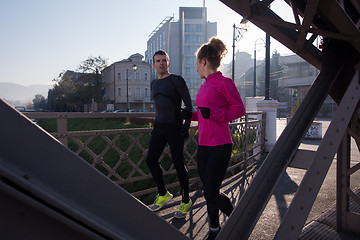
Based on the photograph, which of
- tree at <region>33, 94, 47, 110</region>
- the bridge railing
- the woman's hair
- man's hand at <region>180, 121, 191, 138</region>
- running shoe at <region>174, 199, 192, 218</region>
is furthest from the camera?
tree at <region>33, 94, 47, 110</region>

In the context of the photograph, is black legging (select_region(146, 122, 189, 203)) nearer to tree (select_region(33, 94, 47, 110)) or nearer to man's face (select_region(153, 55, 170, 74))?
man's face (select_region(153, 55, 170, 74))

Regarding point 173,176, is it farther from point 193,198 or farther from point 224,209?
point 224,209

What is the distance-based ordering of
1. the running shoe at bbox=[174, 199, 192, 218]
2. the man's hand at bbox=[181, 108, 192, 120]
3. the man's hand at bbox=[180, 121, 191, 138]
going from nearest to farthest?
the man's hand at bbox=[181, 108, 192, 120], the man's hand at bbox=[180, 121, 191, 138], the running shoe at bbox=[174, 199, 192, 218]

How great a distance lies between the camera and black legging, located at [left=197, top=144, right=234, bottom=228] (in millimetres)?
2182

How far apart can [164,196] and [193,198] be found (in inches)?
29.9

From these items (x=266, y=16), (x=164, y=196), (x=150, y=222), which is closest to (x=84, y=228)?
(x=150, y=222)

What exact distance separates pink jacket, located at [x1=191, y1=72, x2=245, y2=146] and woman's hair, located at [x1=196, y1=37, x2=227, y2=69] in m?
0.12

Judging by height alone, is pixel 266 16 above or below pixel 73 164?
above

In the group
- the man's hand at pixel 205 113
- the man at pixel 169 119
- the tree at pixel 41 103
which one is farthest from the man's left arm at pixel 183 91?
the tree at pixel 41 103

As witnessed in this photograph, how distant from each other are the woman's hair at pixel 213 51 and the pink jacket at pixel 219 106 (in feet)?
0.40

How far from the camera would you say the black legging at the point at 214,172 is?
218 cm

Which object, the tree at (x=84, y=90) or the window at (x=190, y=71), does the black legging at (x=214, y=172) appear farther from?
the window at (x=190, y=71)

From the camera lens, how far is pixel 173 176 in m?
11.4

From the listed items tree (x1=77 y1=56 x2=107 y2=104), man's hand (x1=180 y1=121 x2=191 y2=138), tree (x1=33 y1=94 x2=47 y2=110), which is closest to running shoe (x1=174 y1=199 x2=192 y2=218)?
man's hand (x1=180 y1=121 x2=191 y2=138)
